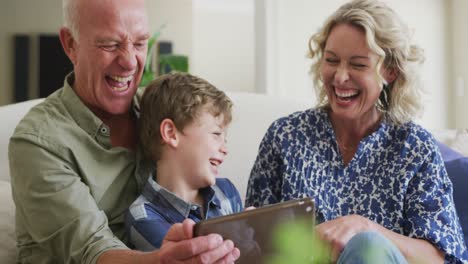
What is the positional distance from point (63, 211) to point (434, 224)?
0.90m

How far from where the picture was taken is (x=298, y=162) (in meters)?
1.73

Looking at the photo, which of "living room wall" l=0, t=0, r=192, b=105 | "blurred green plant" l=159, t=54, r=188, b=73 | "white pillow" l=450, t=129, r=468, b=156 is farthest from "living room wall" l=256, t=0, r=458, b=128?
"living room wall" l=0, t=0, r=192, b=105

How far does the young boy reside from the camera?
1.49 metres

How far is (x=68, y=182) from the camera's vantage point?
1.42 metres

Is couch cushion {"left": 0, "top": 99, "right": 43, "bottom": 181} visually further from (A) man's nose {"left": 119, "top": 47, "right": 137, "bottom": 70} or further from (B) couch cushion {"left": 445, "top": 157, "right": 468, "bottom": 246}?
(B) couch cushion {"left": 445, "top": 157, "right": 468, "bottom": 246}

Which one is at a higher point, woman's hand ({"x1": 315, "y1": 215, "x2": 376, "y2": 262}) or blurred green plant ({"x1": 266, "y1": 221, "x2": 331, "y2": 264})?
blurred green plant ({"x1": 266, "y1": 221, "x2": 331, "y2": 264})

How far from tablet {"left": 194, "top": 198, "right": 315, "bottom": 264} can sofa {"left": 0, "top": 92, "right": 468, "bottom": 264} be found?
837mm

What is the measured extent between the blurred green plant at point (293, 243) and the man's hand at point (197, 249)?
105mm

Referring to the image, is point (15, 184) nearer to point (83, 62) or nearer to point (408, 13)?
point (83, 62)

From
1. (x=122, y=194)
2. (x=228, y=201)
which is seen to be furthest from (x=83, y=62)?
(x=228, y=201)

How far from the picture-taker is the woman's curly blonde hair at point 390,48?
1681 millimetres

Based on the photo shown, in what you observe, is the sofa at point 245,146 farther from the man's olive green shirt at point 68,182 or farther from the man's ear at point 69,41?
the man's ear at point 69,41

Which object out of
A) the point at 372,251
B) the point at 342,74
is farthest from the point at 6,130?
the point at 372,251

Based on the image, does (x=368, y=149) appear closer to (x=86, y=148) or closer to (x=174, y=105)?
(x=174, y=105)
